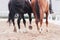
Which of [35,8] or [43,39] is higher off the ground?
[35,8]

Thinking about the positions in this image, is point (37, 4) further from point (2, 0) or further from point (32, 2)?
point (2, 0)

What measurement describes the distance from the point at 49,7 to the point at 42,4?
99 centimetres

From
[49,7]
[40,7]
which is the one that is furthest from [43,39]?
[49,7]

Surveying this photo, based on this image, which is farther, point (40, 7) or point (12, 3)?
point (12, 3)

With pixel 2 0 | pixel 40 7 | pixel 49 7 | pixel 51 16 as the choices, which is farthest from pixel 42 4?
pixel 2 0

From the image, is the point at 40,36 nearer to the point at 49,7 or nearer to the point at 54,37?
the point at 54,37

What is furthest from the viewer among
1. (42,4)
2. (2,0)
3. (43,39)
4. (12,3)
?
(2,0)

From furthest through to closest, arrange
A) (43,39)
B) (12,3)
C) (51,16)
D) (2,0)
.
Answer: (2,0), (51,16), (12,3), (43,39)

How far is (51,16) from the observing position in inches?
659

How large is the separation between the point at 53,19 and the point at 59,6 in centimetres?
123

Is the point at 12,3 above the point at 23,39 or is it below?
above

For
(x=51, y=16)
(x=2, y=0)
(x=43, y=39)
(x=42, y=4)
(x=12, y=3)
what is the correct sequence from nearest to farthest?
(x=43, y=39), (x=42, y=4), (x=12, y=3), (x=51, y=16), (x=2, y=0)

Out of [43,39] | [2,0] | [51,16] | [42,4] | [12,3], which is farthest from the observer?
[2,0]

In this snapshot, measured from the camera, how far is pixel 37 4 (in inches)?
402
